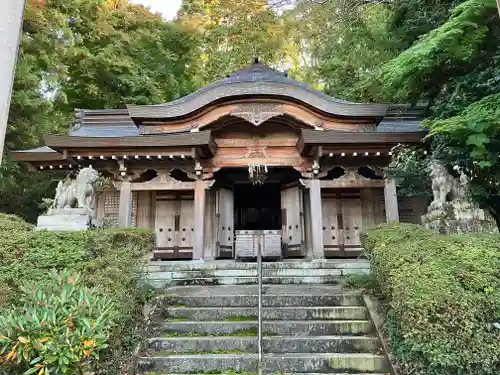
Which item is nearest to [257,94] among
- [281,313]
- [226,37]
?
[281,313]

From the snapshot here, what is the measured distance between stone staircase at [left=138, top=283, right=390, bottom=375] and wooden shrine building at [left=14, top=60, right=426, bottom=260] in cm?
275

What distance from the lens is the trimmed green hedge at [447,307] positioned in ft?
11.3

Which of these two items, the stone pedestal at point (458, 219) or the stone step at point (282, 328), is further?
the stone pedestal at point (458, 219)

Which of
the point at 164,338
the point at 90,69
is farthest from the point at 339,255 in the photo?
the point at 90,69

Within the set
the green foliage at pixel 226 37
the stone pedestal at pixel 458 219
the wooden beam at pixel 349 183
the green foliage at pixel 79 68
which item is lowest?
the stone pedestal at pixel 458 219

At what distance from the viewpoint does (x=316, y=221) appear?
8297 mm

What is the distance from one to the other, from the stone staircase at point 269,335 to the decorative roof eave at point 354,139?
3.56 meters

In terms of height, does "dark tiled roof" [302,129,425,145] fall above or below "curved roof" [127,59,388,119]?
below

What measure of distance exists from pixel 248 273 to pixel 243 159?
3353 mm

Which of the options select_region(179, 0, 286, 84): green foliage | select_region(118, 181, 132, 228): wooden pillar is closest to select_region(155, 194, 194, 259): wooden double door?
select_region(118, 181, 132, 228): wooden pillar

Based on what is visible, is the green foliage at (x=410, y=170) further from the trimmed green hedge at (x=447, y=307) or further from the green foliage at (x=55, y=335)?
the green foliage at (x=55, y=335)

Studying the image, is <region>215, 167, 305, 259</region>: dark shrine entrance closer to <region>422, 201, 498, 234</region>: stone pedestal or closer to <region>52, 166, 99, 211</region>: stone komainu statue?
<region>52, 166, 99, 211</region>: stone komainu statue

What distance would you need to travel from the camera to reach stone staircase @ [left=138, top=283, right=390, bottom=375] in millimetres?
4129

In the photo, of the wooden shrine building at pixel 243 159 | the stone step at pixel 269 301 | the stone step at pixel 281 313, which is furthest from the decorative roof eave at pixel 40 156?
the stone step at pixel 281 313
